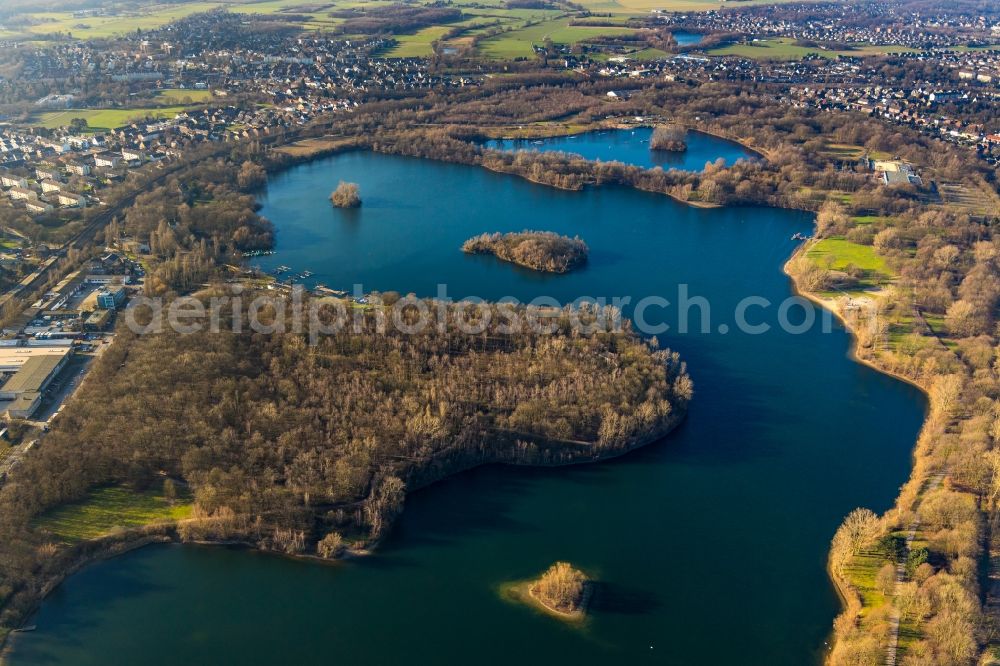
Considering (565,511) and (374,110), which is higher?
(374,110)

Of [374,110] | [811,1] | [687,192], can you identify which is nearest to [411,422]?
[687,192]

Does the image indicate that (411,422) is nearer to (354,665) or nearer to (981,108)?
(354,665)

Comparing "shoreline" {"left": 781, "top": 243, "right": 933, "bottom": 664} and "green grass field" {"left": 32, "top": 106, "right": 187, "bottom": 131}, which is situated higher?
"green grass field" {"left": 32, "top": 106, "right": 187, "bottom": 131}

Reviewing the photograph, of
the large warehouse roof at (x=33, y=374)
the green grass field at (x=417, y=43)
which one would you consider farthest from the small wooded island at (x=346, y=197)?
the green grass field at (x=417, y=43)

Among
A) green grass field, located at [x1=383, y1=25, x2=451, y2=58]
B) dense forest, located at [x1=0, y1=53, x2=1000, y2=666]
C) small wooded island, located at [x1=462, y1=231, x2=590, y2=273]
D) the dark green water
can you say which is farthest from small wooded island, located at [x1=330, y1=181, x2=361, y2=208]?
green grass field, located at [x1=383, y1=25, x2=451, y2=58]

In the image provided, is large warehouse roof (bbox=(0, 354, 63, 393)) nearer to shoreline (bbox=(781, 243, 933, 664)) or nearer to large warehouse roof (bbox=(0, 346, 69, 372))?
large warehouse roof (bbox=(0, 346, 69, 372))
